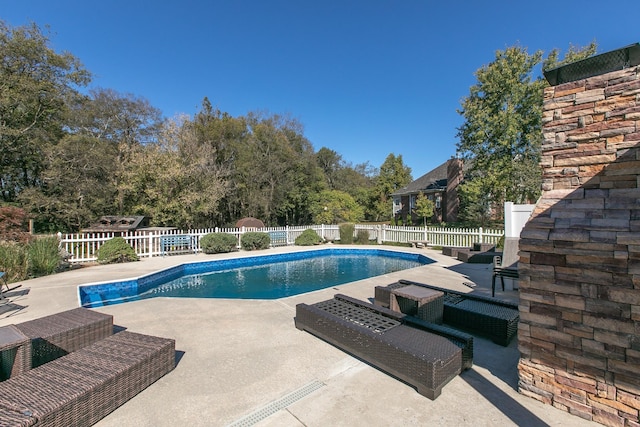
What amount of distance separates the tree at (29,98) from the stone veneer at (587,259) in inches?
892

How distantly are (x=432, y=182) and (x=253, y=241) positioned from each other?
63.6 ft

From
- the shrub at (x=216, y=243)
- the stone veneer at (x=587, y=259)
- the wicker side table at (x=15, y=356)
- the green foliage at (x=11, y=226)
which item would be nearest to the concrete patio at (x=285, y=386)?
the stone veneer at (x=587, y=259)

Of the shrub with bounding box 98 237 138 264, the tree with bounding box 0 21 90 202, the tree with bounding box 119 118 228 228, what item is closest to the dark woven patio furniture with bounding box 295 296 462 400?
the shrub with bounding box 98 237 138 264

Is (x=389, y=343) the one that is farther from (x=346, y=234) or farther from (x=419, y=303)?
(x=346, y=234)

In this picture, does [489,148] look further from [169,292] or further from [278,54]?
[169,292]

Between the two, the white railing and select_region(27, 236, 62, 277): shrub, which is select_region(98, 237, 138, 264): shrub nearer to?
the white railing

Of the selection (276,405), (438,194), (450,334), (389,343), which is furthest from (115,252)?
(438,194)

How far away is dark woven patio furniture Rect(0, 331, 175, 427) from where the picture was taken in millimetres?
1972

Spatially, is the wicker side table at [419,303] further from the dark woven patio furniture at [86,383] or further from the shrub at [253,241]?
the shrub at [253,241]

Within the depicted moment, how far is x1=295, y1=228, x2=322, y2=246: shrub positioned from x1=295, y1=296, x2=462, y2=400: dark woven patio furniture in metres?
11.6

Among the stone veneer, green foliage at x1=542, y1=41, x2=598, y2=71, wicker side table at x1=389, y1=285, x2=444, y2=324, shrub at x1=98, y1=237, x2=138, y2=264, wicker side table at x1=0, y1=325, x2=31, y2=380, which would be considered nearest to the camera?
the stone veneer

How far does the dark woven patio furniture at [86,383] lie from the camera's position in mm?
1972

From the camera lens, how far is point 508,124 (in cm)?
1812

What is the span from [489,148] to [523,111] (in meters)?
2.82
